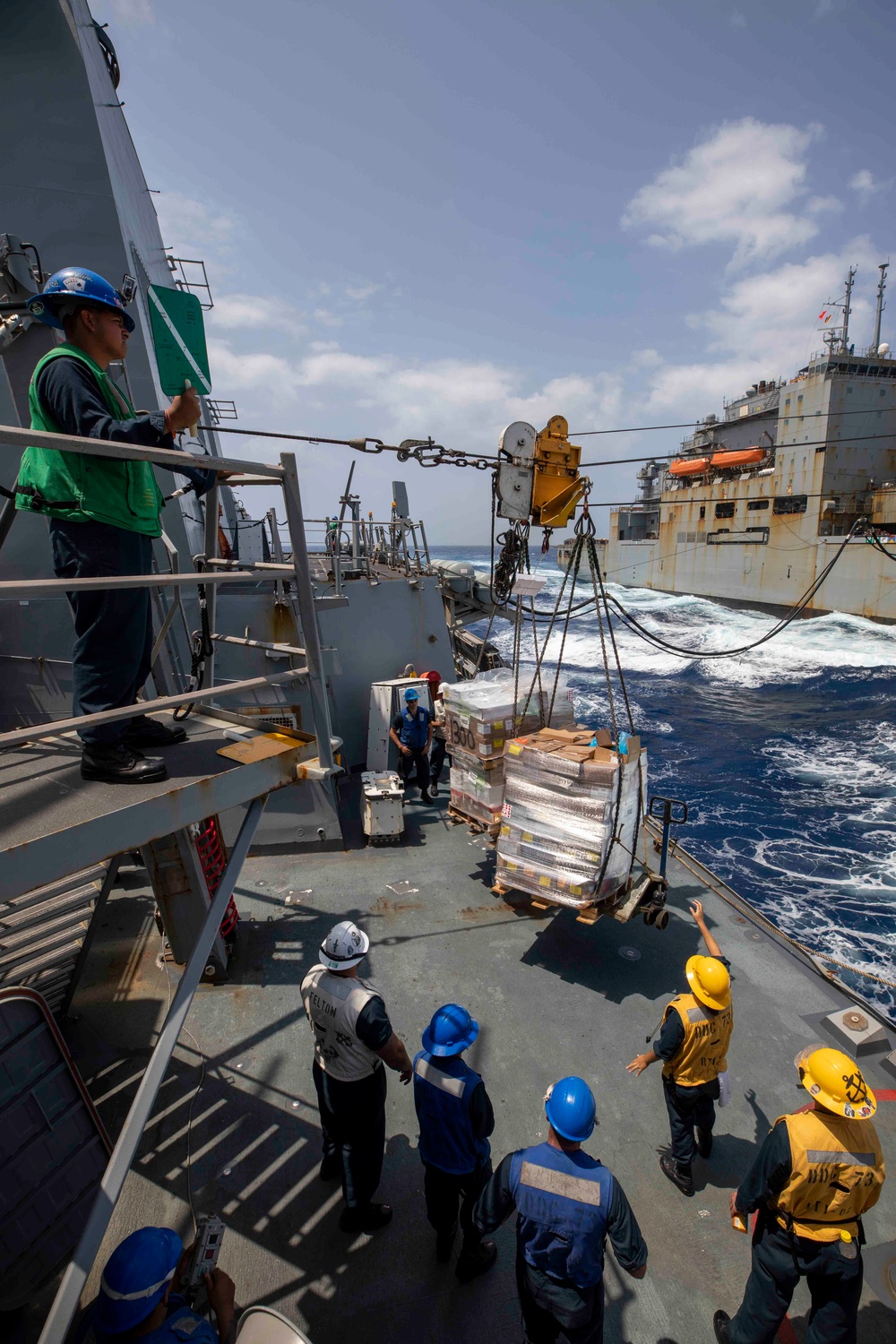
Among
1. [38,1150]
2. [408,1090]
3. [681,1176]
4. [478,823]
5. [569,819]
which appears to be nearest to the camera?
[38,1150]

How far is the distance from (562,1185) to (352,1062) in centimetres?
120

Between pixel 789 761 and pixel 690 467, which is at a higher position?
pixel 690 467

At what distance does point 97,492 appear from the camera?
2.16m

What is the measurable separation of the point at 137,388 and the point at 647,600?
133ft

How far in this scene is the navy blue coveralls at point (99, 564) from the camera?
2100mm

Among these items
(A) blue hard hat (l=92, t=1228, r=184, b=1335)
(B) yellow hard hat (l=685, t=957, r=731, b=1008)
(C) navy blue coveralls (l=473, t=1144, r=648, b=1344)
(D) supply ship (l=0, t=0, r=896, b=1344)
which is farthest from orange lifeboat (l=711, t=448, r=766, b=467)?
(A) blue hard hat (l=92, t=1228, r=184, b=1335)

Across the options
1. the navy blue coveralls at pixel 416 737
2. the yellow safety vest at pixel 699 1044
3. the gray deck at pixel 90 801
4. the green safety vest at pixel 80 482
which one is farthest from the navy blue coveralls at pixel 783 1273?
the navy blue coveralls at pixel 416 737

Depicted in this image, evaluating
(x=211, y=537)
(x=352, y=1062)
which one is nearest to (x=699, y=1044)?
(x=352, y=1062)

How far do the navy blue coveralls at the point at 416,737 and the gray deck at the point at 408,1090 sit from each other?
78.5 inches

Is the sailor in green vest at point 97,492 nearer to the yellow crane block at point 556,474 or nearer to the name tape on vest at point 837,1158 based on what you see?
the name tape on vest at point 837,1158

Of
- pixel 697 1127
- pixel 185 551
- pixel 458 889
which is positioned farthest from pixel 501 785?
pixel 185 551

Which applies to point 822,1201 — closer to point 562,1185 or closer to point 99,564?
point 562,1185

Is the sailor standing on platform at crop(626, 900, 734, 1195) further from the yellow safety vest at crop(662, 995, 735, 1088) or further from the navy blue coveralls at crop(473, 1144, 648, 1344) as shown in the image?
the navy blue coveralls at crop(473, 1144, 648, 1344)

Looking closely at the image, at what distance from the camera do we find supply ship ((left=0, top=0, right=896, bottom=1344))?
8.63 ft
